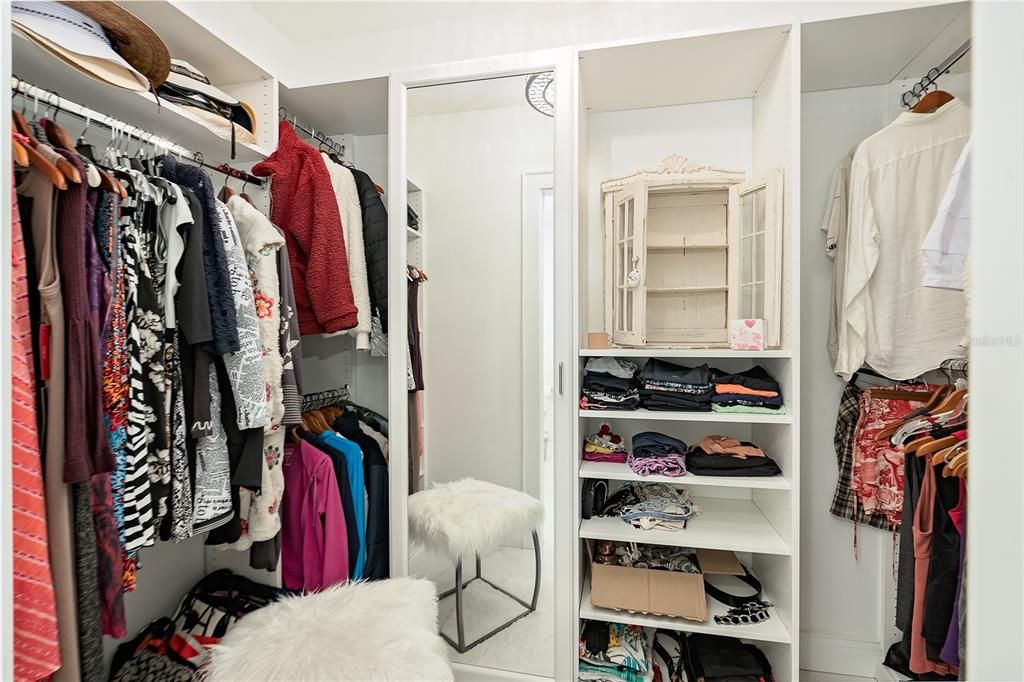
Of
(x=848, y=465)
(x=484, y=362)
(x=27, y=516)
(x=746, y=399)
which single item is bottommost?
(x=848, y=465)

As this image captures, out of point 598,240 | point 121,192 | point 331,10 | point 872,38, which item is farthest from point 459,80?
point 872,38

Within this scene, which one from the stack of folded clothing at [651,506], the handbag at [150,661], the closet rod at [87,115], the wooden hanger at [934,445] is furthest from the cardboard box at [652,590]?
the closet rod at [87,115]

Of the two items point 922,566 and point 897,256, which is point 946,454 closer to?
point 922,566

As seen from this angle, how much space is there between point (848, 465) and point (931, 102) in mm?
1186

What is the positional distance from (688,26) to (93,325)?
190 centimetres

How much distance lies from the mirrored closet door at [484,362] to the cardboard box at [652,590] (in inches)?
6.9

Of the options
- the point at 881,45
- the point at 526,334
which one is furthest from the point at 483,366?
the point at 881,45

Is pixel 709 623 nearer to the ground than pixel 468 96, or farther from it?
nearer to the ground

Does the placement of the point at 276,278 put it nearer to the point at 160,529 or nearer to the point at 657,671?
the point at 160,529

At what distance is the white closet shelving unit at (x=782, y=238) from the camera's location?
1.52 metres

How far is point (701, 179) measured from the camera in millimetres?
1696

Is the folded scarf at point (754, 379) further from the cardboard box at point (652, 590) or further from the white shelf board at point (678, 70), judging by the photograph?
the white shelf board at point (678, 70)

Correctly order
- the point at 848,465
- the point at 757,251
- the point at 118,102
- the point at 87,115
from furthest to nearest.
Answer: the point at 848,465
the point at 757,251
the point at 118,102
the point at 87,115

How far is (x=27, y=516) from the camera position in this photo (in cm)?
87
